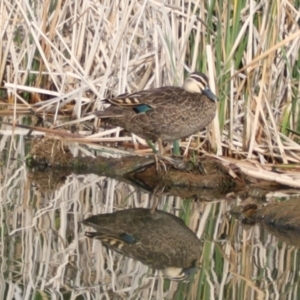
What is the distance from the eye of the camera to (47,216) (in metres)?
5.73

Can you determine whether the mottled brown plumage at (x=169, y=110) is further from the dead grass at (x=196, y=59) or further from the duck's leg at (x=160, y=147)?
the dead grass at (x=196, y=59)

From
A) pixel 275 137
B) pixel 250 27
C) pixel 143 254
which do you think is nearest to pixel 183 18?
pixel 250 27

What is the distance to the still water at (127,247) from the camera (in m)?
4.53

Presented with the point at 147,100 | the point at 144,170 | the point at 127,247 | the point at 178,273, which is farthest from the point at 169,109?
the point at 178,273

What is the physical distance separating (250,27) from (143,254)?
93.6 inches

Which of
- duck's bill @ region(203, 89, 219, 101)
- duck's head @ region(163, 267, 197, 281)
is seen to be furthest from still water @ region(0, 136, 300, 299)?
duck's bill @ region(203, 89, 219, 101)

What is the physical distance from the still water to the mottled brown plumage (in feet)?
1.53

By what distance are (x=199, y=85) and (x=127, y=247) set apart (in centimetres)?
187

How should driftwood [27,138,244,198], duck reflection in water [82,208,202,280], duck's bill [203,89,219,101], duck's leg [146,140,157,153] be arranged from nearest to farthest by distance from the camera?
duck reflection in water [82,208,202,280] → driftwood [27,138,244,198] → duck's bill [203,89,219,101] → duck's leg [146,140,157,153]

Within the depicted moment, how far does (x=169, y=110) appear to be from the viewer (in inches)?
270

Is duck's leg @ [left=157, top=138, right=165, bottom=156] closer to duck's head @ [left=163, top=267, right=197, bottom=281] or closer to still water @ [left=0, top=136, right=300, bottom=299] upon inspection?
still water @ [left=0, top=136, right=300, bottom=299]

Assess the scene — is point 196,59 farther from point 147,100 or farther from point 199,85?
point 147,100

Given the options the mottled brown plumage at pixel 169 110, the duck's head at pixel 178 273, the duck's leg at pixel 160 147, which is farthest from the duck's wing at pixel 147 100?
the duck's head at pixel 178 273

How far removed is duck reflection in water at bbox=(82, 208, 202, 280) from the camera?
499cm
